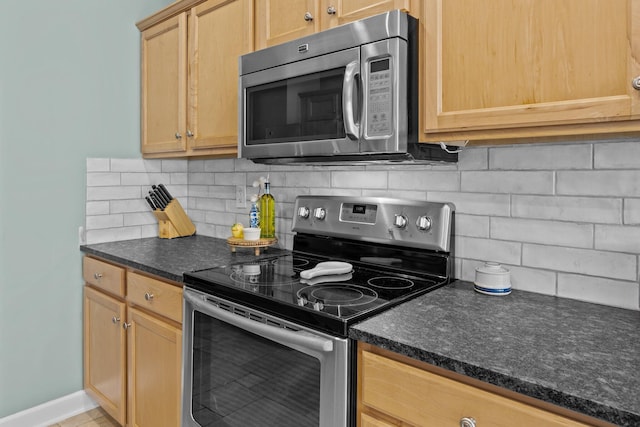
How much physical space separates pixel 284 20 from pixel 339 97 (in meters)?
0.48

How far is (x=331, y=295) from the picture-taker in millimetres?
1322

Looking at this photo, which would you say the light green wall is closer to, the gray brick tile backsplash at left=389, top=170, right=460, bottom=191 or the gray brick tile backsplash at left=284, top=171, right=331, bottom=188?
the gray brick tile backsplash at left=284, top=171, right=331, bottom=188

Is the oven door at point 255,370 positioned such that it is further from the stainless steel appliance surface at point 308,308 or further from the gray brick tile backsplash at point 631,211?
the gray brick tile backsplash at point 631,211

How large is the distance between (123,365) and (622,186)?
2.06 meters

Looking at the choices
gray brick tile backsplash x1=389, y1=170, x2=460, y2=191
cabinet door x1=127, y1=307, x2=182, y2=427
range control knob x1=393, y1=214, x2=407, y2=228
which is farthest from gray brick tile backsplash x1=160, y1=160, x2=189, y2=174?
range control knob x1=393, y1=214, x2=407, y2=228

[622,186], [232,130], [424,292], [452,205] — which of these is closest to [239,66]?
[232,130]

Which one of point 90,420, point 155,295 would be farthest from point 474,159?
point 90,420

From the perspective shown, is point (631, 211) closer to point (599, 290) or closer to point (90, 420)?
point (599, 290)

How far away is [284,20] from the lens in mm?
1705

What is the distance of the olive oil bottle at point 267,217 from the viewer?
218cm

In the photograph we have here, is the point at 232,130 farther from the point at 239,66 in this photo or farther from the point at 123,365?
the point at 123,365

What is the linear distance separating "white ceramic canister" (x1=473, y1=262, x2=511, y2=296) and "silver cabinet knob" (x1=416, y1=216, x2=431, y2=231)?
237 millimetres

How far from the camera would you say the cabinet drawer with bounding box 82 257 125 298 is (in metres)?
2.00

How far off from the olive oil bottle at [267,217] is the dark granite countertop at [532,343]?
1031mm
